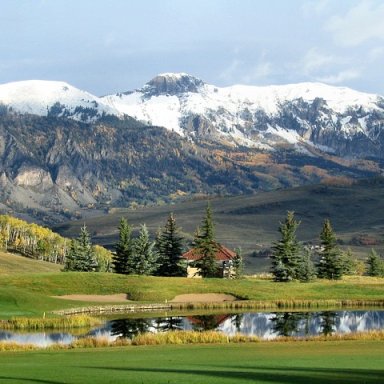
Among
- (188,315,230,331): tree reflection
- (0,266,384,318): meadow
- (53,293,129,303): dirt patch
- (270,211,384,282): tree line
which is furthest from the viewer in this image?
(270,211,384,282): tree line

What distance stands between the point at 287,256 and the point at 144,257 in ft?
71.3

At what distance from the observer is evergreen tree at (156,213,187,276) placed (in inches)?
4409

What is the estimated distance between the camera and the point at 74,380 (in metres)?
26.9

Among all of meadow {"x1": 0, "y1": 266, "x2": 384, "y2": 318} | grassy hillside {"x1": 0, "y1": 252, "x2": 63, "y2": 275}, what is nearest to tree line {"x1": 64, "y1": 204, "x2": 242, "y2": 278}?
meadow {"x1": 0, "y1": 266, "x2": 384, "y2": 318}

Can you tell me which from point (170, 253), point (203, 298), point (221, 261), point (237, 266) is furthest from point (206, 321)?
point (221, 261)

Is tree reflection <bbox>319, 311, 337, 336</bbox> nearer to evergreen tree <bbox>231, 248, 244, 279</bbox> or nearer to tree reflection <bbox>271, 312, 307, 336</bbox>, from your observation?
tree reflection <bbox>271, 312, 307, 336</bbox>

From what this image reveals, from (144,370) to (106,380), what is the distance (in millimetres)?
3101

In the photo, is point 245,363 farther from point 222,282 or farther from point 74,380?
point 222,282

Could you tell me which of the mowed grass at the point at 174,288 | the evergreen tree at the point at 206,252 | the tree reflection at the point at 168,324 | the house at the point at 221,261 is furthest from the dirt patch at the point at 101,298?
the house at the point at 221,261

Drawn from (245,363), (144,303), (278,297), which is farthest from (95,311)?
(245,363)

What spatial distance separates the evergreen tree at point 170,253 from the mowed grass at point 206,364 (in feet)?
226

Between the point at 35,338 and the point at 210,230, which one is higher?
the point at 210,230

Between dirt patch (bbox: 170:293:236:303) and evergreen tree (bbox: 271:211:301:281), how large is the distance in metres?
20.3

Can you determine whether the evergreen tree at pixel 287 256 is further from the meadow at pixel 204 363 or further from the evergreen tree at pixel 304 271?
the meadow at pixel 204 363
